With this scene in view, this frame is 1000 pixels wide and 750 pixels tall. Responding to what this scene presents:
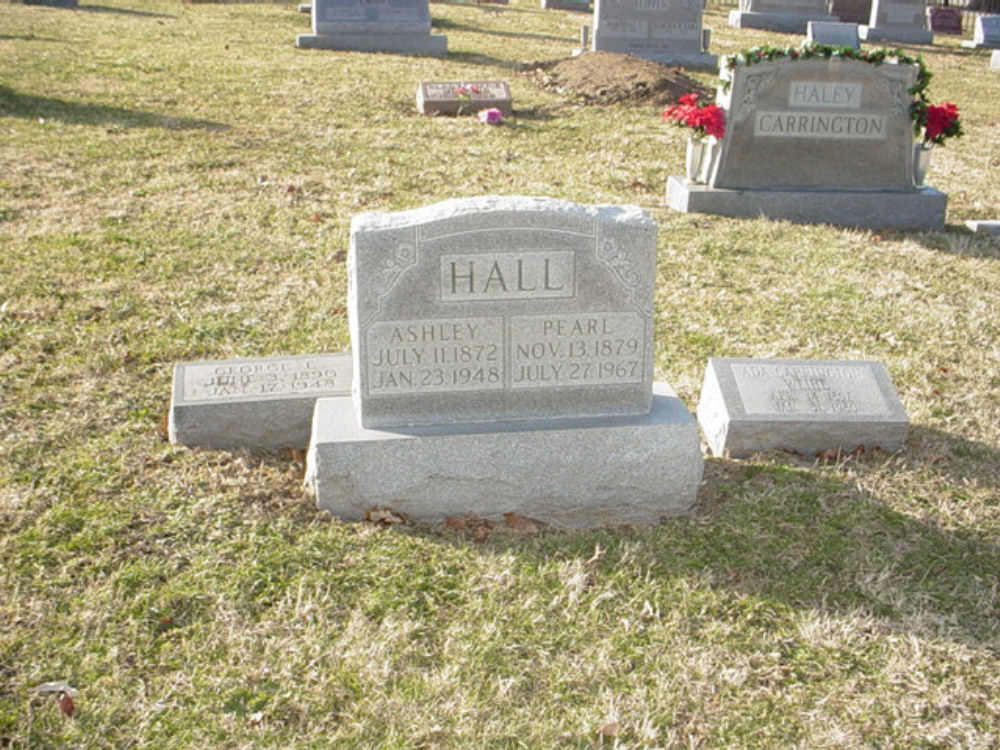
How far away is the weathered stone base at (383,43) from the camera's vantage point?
17.3 meters

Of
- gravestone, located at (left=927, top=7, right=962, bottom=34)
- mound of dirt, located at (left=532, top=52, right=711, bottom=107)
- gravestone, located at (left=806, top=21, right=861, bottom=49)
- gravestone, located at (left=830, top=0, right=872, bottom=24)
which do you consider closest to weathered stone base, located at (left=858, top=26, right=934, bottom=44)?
gravestone, located at (left=830, top=0, right=872, bottom=24)

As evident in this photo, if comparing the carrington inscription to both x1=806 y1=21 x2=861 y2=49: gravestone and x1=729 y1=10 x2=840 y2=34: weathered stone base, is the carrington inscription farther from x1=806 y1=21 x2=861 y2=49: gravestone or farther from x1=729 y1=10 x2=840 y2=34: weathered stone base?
x1=729 y1=10 x2=840 y2=34: weathered stone base

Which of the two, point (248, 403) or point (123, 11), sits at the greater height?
point (123, 11)

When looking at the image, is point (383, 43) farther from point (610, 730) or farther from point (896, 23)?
point (610, 730)

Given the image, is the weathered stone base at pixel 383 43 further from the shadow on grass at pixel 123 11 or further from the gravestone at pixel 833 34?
the gravestone at pixel 833 34

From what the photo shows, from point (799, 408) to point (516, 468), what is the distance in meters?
1.57

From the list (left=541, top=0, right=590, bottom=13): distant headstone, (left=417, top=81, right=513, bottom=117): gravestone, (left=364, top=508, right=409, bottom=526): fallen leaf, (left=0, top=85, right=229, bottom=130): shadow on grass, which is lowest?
(left=364, top=508, right=409, bottom=526): fallen leaf

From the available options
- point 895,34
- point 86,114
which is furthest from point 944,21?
point 86,114

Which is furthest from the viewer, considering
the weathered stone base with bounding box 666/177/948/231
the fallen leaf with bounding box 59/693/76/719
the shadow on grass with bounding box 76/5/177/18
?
the shadow on grass with bounding box 76/5/177/18

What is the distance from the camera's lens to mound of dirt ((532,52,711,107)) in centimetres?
1383

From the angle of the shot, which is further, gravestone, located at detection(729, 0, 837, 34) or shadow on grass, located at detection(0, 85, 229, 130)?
gravestone, located at detection(729, 0, 837, 34)

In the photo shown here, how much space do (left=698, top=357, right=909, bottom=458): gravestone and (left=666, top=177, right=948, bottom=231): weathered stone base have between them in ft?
13.7

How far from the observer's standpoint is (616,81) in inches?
559

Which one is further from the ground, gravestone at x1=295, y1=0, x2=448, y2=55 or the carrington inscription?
gravestone at x1=295, y1=0, x2=448, y2=55
